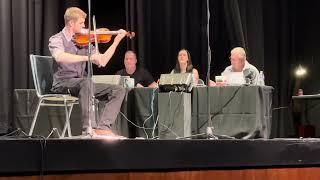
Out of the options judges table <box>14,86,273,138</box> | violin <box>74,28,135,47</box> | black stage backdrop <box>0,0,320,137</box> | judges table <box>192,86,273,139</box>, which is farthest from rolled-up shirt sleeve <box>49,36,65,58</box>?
black stage backdrop <box>0,0,320,137</box>

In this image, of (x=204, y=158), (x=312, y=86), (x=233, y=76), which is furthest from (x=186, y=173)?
(x=312, y=86)

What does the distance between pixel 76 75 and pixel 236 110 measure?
1.50m

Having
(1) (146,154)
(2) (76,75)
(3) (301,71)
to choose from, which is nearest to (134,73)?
(2) (76,75)

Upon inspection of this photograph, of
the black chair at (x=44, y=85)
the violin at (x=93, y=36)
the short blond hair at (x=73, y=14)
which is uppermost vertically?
the short blond hair at (x=73, y=14)

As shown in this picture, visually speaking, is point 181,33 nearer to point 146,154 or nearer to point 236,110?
point 236,110

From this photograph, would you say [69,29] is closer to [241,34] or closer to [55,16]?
[55,16]

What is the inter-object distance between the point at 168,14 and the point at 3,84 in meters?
2.28

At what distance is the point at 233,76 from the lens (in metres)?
5.26

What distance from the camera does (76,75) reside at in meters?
4.10

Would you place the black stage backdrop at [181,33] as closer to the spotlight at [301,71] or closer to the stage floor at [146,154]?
the spotlight at [301,71]

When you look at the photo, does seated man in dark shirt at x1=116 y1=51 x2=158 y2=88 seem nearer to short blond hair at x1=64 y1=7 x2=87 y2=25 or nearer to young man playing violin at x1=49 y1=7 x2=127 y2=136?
young man playing violin at x1=49 y1=7 x2=127 y2=136

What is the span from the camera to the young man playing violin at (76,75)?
12.7 feet

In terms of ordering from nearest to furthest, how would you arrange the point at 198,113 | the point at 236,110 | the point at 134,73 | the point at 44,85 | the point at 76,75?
the point at 76,75
the point at 44,85
the point at 236,110
the point at 198,113
the point at 134,73

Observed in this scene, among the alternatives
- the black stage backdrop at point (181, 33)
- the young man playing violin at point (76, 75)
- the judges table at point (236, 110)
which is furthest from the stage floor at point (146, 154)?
the black stage backdrop at point (181, 33)
